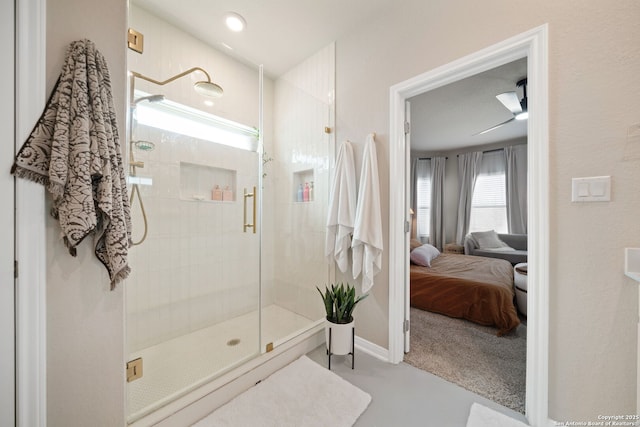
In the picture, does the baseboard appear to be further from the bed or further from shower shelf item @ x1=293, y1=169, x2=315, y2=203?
shower shelf item @ x1=293, y1=169, x2=315, y2=203

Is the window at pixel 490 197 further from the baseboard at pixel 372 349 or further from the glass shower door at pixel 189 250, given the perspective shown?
the glass shower door at pixel 189 250

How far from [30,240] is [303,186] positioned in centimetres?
192

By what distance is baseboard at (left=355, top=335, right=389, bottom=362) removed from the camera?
1.81m

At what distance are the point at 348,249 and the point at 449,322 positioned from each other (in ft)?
4.86

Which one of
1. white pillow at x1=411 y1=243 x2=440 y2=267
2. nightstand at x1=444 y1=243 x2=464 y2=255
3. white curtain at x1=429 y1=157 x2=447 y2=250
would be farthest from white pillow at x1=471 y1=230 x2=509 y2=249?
white pillow at x1=411 y1=243 x2=440 y2=267

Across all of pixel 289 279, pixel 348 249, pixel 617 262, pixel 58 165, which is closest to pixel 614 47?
pixel 617 262

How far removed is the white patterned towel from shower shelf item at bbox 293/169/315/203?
166 cm

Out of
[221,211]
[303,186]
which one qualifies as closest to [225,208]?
[221,211]

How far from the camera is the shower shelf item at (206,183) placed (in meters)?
2.10

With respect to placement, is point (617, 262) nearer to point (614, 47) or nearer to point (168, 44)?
point (614, 47)

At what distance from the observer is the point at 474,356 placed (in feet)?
6.06

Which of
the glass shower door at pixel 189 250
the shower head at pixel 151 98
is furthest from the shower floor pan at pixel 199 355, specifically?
the shower head at pixel 151 98

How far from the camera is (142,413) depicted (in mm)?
1144

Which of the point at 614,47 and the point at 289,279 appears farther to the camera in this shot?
the point at 289,279
